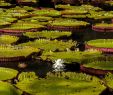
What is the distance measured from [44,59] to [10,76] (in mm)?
1461

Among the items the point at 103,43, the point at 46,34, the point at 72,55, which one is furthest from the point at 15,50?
the point at 46,34

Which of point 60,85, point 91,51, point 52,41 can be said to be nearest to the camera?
point 60,85

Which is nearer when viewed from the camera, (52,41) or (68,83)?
(68,83)

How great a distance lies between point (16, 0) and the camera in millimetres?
21547

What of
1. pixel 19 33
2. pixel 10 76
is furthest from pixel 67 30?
pixel 10 76

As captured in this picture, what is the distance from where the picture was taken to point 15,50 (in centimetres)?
823

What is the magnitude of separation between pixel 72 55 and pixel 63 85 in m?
2.06

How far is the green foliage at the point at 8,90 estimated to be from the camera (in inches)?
218

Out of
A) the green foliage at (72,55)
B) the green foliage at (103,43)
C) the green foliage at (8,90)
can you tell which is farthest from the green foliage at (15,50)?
the green foliage at (8,90)

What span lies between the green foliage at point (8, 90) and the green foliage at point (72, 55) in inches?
84.3

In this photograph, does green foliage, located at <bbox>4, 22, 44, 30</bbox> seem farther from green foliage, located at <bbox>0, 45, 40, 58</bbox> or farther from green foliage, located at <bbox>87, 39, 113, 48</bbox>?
green foliage, located at <bbox>87, 39, 113, 48</bbox>

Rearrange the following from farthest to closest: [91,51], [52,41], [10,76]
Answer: [52,41]
[91,51]
[10,76]

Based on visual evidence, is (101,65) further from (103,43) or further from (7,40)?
(7,40)

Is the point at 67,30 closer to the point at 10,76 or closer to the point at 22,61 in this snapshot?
the point at 22,61
